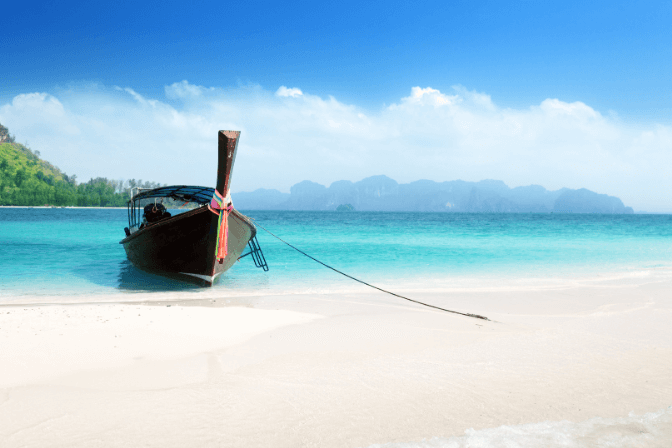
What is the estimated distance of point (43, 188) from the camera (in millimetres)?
110562

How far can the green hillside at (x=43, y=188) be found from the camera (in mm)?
107562

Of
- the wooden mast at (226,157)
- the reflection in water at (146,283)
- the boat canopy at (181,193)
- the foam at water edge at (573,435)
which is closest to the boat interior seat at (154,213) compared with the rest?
the boat canopy at (181,193)

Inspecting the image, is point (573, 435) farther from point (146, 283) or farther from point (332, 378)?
point (146, 283)

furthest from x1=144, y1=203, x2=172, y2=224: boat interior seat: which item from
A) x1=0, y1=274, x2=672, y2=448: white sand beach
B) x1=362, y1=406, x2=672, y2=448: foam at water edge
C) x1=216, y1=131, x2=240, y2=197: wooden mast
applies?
x1=362, y1=406, x2=672, y2=448: foam at water edge

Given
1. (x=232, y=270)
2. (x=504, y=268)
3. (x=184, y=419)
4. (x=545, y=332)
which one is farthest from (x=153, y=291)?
(x=504, y=268)

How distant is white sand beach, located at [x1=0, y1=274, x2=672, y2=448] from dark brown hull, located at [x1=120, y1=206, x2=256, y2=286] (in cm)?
253

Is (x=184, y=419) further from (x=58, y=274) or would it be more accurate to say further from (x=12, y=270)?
(x=12, y=270)

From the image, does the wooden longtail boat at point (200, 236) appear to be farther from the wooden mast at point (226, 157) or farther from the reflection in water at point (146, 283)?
the reflection in water at point (146, 283)

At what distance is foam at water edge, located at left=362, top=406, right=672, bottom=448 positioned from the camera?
9.40 ft

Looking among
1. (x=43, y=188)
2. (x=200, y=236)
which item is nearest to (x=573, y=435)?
(x=200, y=236)

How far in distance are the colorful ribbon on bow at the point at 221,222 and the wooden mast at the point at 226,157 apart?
293mm

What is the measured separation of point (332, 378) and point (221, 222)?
5831 mm

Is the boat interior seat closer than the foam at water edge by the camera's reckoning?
No

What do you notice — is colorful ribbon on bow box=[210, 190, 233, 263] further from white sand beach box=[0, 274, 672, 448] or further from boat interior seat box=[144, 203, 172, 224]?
boat interior seat box=[144, 203, 172, 224]
